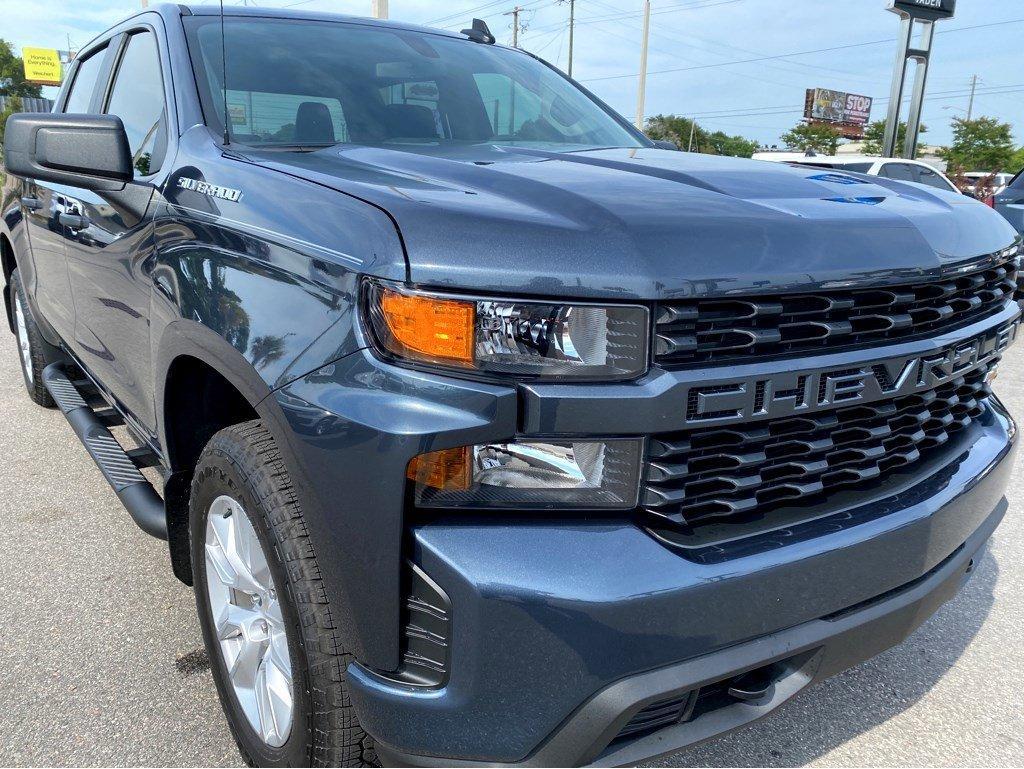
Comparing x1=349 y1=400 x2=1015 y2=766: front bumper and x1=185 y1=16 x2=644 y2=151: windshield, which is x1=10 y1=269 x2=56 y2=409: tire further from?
x1=349 y1=400 x2=1015 y2=766: front bumper

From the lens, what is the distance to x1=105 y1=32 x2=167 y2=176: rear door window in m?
2.50

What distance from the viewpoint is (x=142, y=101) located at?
110 inches

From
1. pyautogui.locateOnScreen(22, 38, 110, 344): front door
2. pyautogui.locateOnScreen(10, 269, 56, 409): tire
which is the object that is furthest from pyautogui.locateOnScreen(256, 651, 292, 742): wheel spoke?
pyautogui.locateOnScreen(10, 269, 56, 409): tire

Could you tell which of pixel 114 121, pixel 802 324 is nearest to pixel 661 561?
pixel 802 324

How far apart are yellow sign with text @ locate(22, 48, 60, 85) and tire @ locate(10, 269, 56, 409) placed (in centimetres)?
7131

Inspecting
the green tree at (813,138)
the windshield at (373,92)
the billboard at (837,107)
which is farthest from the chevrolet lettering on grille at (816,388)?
the billboard at (837,107)

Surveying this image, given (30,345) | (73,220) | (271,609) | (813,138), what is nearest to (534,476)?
(271,609)

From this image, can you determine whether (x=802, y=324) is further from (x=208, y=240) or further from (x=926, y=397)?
(x=208, y=240)

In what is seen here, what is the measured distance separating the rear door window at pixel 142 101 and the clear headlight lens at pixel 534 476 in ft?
4.96

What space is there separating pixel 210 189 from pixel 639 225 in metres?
1.10

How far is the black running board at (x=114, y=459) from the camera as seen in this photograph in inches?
97.4

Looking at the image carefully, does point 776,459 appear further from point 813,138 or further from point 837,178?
point 813,138

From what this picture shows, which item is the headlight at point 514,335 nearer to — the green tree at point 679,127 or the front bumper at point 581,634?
the front bumper at point 581,634

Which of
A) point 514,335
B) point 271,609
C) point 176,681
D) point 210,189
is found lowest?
point 176,681
